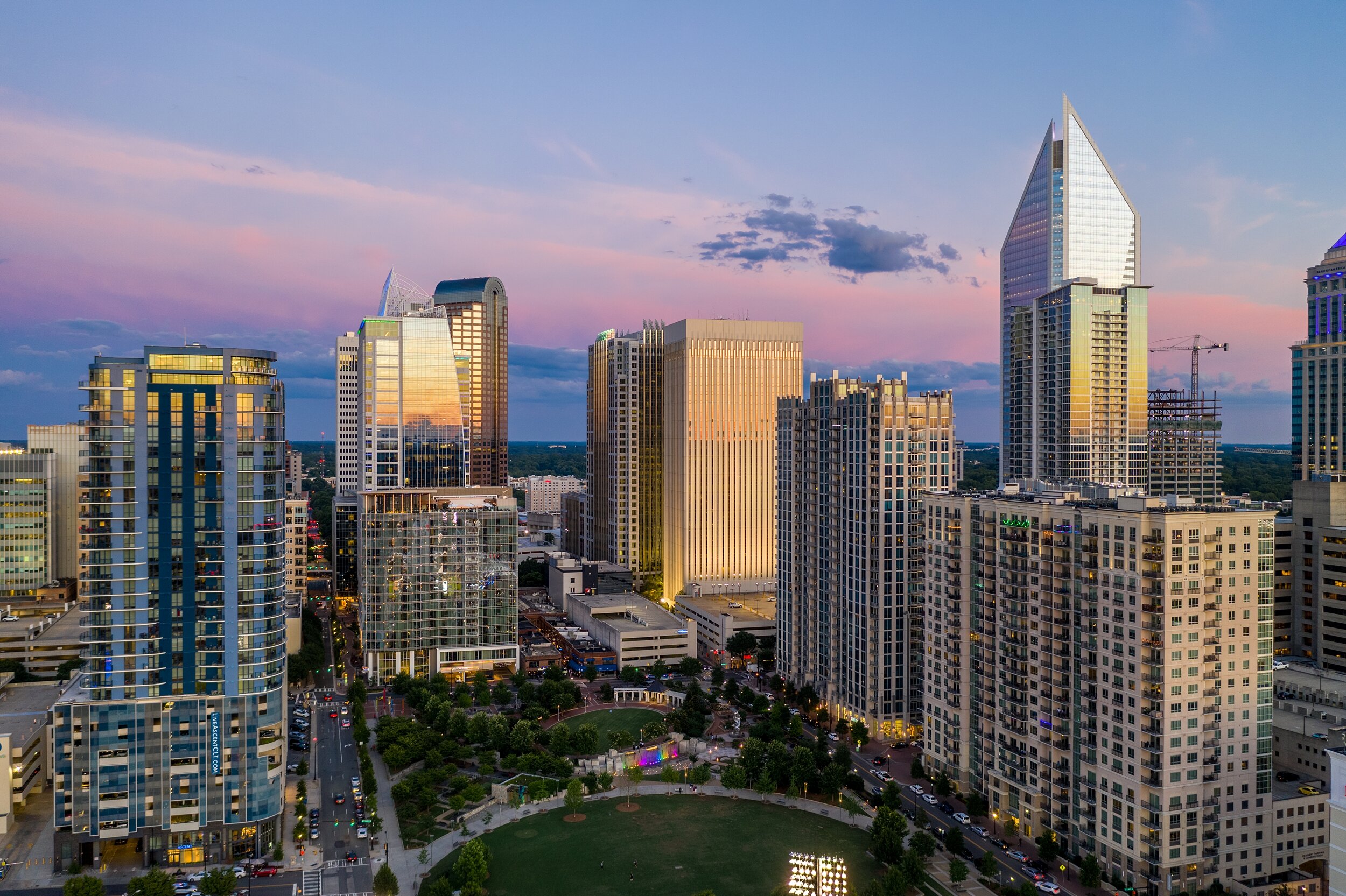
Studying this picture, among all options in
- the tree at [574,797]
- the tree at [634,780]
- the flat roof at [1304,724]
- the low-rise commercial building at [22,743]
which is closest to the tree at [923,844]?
the tree at [634,780]

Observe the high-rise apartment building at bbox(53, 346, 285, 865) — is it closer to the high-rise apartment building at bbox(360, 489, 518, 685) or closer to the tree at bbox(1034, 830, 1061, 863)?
the high-rise apartment building at bbox(360, 489, 518, 685)

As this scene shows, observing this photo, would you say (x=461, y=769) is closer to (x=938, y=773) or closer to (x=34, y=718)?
(x=34, y=718)

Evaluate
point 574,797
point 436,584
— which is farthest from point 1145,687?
point 436,584

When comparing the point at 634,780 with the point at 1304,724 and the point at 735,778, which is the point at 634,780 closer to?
the point at 735,778

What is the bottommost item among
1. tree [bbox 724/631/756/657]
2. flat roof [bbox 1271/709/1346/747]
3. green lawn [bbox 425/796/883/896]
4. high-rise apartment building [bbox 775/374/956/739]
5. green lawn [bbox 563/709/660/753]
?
green lawn [bbox 425/796/883/896]

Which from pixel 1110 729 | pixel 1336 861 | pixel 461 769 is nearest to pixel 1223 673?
pixel 1110 729

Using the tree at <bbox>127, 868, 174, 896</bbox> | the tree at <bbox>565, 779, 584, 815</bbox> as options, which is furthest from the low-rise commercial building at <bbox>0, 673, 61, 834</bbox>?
the tree at <bbox>565, 779, 584, 815</bbox>

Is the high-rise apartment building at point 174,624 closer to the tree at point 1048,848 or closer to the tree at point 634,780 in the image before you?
the tree at point 634,780
